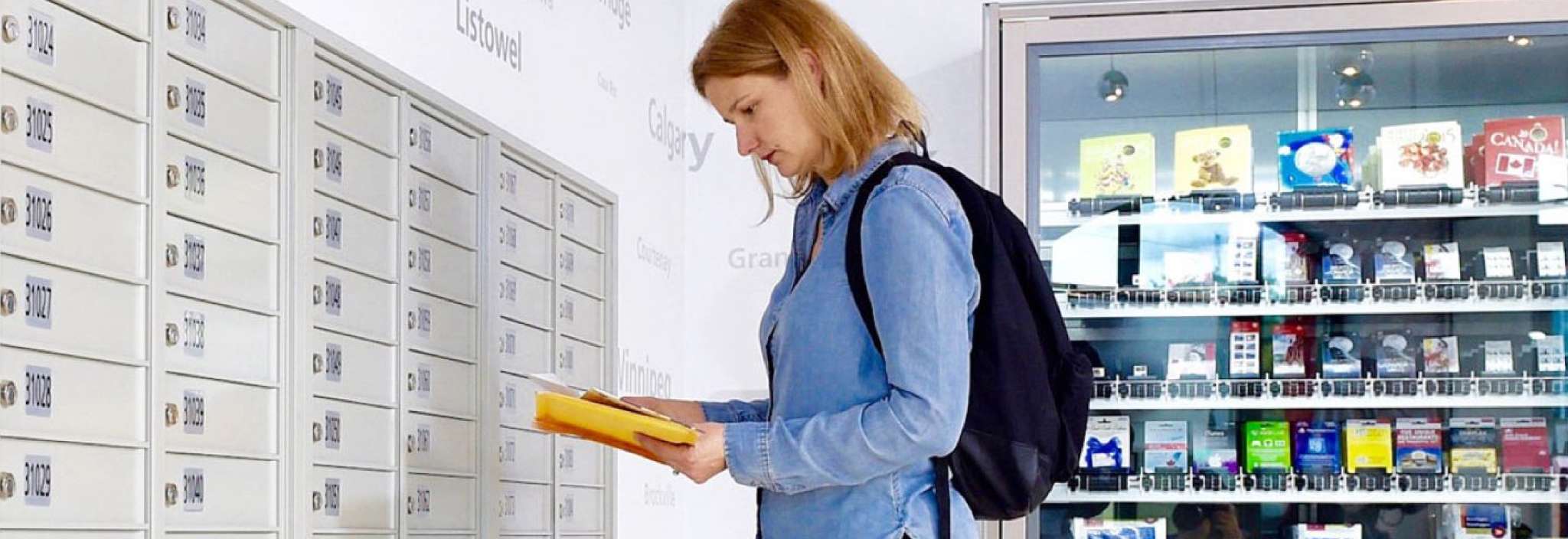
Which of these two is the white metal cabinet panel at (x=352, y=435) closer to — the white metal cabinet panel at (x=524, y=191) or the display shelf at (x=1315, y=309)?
the white metal cabinet panel at (x=524, y=191)

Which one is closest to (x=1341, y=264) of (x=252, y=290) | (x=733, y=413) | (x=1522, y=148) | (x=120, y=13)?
(x=1522, y=148)

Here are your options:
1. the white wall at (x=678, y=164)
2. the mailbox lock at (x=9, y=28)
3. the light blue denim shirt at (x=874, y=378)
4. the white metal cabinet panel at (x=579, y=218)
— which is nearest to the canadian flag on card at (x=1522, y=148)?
the white wall at (x=678, y=164)

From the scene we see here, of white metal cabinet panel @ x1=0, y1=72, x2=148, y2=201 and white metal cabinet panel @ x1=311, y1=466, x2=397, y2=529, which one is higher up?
white metal cabinet panel @ x1=0, y1=72, x2=148, y2=201

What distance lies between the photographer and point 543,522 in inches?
127

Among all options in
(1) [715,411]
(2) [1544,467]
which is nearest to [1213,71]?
(2) [1544,467]

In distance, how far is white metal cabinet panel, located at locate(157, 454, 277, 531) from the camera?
79.0 inches

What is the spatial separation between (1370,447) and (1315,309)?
0.34 meters

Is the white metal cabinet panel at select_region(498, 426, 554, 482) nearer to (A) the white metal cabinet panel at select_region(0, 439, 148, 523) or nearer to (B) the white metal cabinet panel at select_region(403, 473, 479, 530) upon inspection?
(B) the white metal cabinet panel at select_region(403, 473, 479, 530)

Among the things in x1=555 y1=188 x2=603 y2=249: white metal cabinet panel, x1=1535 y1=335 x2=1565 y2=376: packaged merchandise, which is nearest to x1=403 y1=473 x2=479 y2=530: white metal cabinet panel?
x1=555 y1=188 x2=603 y2=249: white metal cabinet panel

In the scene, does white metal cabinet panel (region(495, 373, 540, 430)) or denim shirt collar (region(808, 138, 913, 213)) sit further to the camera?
white metal cabinet panel (region(495, 373, 540, 430))

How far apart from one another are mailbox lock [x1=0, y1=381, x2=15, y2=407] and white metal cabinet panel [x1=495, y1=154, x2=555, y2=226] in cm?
131

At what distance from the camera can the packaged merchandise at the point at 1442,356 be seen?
4234 millimetres

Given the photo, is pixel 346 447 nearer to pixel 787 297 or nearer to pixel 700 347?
pixel 787 297

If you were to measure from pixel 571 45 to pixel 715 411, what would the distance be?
4.31 ft
